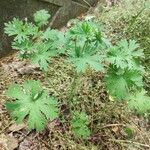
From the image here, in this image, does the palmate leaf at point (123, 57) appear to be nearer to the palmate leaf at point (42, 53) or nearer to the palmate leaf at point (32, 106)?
the palmate leaf at point (42, 53)

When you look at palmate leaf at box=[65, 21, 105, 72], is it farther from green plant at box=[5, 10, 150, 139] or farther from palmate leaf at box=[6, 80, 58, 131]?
palmate leaf at box=[6, 80, 58, 131]

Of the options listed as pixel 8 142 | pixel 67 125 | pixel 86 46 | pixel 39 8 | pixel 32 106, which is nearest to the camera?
pixel 32 106

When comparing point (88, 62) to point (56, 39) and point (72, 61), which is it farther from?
point (56, 39)

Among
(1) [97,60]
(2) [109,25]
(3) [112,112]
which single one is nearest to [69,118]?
(3) [112,112]

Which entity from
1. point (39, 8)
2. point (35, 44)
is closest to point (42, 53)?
point (35, 44)

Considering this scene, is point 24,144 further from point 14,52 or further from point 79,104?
point 14,52

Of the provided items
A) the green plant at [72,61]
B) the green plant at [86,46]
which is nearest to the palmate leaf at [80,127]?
the green plant at [72,61]
